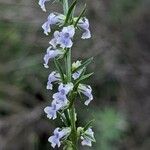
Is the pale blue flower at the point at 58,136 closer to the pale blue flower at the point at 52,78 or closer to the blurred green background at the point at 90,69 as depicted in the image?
the pale blue flower at the point at 52,78

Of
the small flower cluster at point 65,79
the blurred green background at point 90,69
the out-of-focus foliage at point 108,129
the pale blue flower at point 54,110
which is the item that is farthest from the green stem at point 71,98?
the blurred green background at point 90,69

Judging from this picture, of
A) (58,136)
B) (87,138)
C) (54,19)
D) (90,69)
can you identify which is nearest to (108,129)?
(90,69)

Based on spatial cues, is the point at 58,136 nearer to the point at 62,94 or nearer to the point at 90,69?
the point at 62,94

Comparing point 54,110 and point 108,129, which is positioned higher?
point 108,129

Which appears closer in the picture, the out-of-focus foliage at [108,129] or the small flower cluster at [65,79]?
the small flower cluster at [65,79]

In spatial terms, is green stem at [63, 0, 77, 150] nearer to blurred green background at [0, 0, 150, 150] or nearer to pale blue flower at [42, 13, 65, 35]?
pale blue flower at [42, 13, 65, 35]

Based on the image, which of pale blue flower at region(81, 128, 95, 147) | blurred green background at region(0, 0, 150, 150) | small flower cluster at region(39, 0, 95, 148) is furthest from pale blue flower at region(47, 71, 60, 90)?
blurred green background at region(0, 0, 150, 150)

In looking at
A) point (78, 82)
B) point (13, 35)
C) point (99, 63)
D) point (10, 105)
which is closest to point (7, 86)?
point (10, 105)
